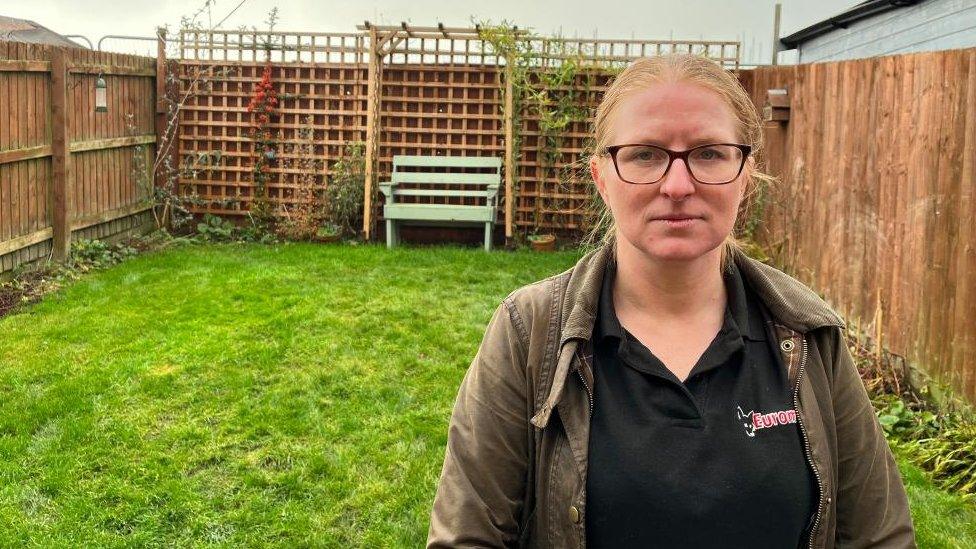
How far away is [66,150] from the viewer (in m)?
9.00

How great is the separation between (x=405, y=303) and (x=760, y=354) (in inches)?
248

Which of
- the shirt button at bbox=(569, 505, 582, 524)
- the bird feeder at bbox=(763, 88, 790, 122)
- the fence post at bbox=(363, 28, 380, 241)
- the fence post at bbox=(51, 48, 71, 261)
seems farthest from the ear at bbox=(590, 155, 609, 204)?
the fence post at bbox=(363, 28, 380, 241)

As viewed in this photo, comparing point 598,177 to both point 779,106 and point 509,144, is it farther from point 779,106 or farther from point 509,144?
point 509,144

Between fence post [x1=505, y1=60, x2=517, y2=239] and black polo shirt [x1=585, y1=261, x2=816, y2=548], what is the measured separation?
9555mm

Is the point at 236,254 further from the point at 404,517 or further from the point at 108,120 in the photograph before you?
the point at 404,517

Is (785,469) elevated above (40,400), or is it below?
above

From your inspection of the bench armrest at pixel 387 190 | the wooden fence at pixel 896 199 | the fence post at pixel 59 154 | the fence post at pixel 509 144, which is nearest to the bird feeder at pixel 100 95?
the fence post at pixel 59 154

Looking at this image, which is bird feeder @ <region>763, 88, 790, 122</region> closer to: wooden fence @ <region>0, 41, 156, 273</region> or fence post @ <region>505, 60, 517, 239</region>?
fence post @ <region>505, 60, 517, 239</region>

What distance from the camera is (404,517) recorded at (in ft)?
13.4

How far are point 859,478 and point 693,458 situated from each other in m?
0.34

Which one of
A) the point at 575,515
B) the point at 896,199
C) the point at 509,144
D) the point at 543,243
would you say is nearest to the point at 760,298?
the point at 575,515

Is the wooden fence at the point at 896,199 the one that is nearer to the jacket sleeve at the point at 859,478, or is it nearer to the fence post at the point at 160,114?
the jacket sleeve at the point at 859,478

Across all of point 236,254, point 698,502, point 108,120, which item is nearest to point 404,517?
point 698,502

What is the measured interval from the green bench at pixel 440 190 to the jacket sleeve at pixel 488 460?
9129mm
